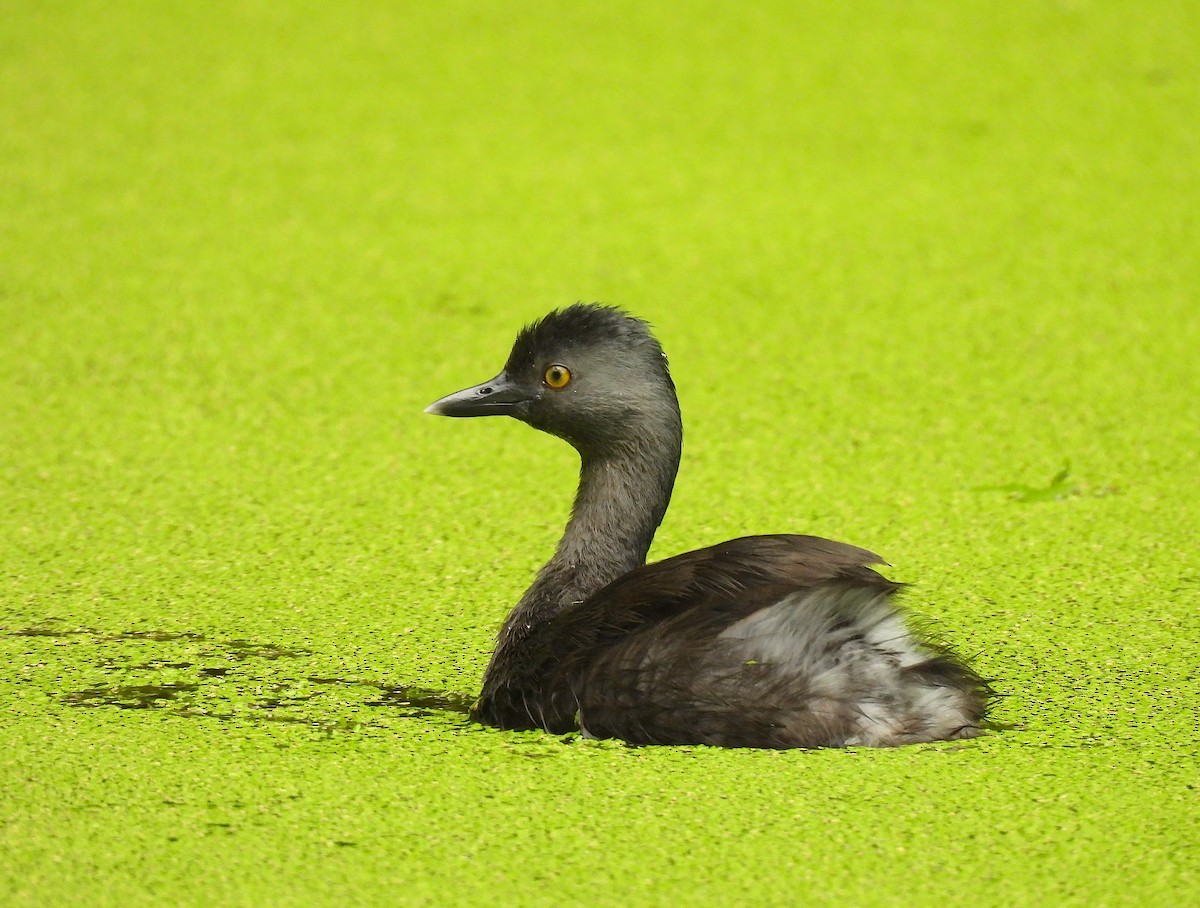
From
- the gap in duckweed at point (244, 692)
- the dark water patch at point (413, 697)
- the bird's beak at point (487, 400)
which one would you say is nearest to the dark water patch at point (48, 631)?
the gap in duckweed at point (244, 692)

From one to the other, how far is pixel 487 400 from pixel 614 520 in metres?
0.30

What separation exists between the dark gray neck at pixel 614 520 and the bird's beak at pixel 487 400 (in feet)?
0.57

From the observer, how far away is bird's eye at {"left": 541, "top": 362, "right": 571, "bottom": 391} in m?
2.99

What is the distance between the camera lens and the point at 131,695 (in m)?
2.87

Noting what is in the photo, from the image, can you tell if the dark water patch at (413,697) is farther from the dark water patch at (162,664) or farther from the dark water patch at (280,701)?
the dark water patch at (162,664)

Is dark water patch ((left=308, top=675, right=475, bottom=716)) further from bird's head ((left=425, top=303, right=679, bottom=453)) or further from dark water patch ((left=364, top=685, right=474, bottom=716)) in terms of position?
bird's head ((left=425, top=303, right=679, bottom=453))

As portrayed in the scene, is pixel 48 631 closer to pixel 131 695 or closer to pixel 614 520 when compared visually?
pixel 131 695

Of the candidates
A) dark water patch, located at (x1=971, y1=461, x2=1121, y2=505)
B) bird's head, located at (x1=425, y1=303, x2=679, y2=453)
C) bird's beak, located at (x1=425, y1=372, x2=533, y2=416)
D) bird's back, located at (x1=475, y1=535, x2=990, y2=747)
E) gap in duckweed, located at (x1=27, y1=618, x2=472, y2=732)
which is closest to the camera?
bird's back, located at (x1=475, y1=535, x2=990, y2=747)

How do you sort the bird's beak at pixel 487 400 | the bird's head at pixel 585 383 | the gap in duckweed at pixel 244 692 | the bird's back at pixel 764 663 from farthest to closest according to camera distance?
the bird's beak at pixel 487 400, the bird's head at pixel 585 383, the gap in duckweed at pixel 244 692, the bird's back at pixel 764 663

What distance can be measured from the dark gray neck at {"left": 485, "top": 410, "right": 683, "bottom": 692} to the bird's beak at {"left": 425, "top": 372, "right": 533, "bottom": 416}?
0.17m

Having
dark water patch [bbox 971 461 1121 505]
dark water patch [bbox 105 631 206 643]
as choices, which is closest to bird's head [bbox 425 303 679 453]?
dark water patch [bbox 105 631 206 643]

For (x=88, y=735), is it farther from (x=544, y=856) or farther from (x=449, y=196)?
(x=449, y=196)

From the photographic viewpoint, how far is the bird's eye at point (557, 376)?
2988 mm

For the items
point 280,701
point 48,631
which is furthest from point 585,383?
point 48,631
